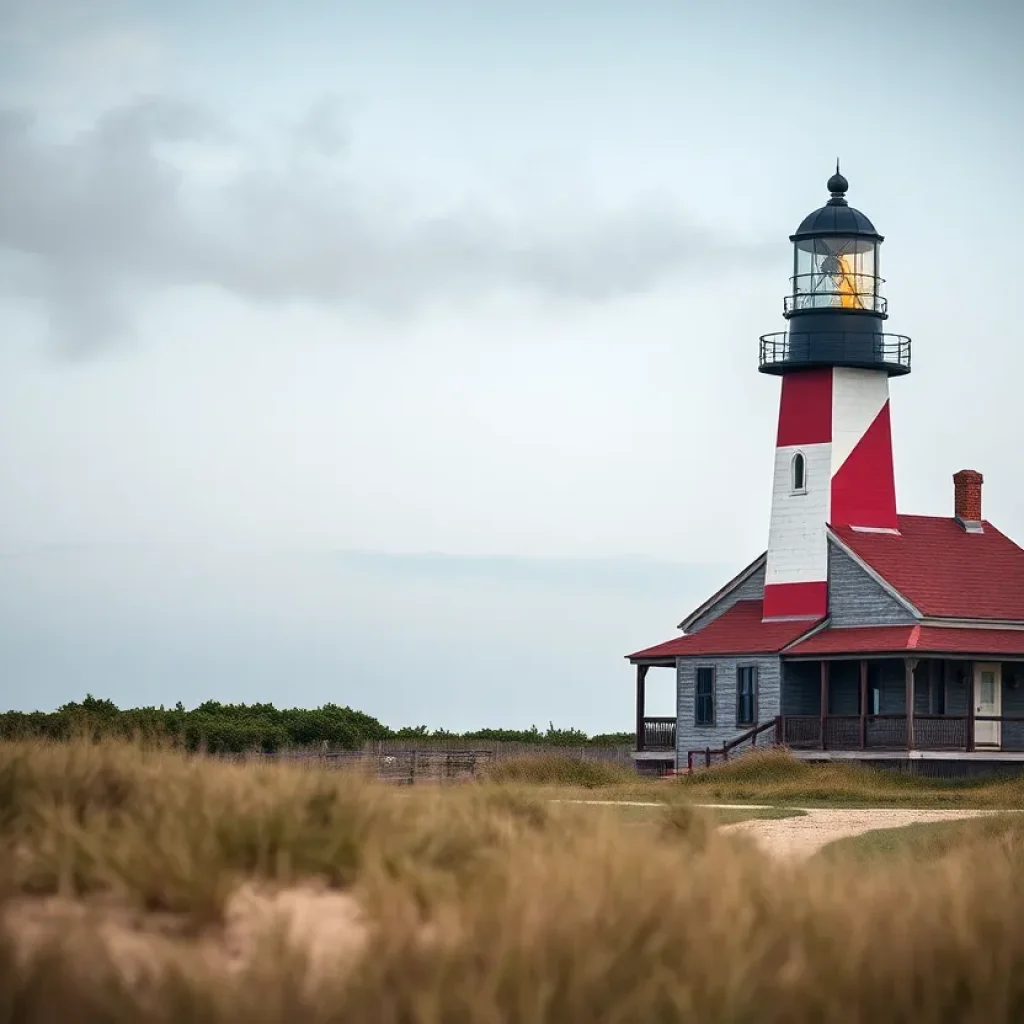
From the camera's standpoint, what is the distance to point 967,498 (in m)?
45.3

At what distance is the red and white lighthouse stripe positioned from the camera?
1633 inches

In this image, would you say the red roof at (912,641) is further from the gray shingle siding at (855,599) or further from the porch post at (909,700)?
the porch post at (909,700)

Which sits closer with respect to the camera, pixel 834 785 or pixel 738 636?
pixel 834 785

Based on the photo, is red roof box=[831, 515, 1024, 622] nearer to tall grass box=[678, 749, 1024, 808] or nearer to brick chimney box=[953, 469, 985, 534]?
brick chimney box=[953, 469, 985, 534]

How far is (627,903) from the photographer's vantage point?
8375 mm

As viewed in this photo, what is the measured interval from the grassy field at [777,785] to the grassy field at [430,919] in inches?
774

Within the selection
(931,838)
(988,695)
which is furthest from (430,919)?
(988,695)

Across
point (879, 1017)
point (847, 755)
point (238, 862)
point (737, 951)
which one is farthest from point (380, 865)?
point (847, 755)

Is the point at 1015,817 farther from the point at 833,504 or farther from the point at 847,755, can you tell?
the point at 833,504

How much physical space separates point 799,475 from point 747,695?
16.7 ft

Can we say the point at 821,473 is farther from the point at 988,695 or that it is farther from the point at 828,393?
the point at 988,695

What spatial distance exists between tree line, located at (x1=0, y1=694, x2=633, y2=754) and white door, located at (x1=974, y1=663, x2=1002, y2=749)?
1453 centimetres

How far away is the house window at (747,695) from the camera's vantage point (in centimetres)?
4216

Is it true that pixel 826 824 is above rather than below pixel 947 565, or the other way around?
below
